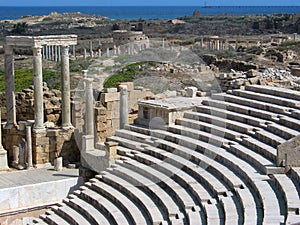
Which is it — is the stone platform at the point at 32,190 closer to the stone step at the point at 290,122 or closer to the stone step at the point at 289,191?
the stone step at the point at 290,122

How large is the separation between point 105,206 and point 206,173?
7.97 feet

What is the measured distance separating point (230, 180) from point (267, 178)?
2.50 feet

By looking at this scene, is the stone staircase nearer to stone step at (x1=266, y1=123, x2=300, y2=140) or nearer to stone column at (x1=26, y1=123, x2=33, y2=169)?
stone step at (x1=266, y1=123, x2=300, y2=140)

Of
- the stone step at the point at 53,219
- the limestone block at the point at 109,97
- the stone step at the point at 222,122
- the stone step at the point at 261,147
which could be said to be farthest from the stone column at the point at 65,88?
the stone step at the point at 261,147

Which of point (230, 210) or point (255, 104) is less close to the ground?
point (255, 104)

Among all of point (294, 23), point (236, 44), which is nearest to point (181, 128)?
point (236, 44)

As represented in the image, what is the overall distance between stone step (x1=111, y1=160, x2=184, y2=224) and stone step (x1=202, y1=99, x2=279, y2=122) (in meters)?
3.02

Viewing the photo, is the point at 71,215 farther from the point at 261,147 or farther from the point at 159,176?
the point at 261,147

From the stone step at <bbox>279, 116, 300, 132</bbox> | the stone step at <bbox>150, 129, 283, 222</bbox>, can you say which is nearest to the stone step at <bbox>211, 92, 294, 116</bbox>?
the stone step at <bbox>279, 116, 300, 132</bbox>

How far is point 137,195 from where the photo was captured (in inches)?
586

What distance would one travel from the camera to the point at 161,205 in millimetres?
14078

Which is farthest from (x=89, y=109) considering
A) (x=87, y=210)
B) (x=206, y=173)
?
(x=206, y=173)

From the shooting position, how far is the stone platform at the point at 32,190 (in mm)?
17500

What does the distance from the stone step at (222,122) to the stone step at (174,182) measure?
1.84 metres
